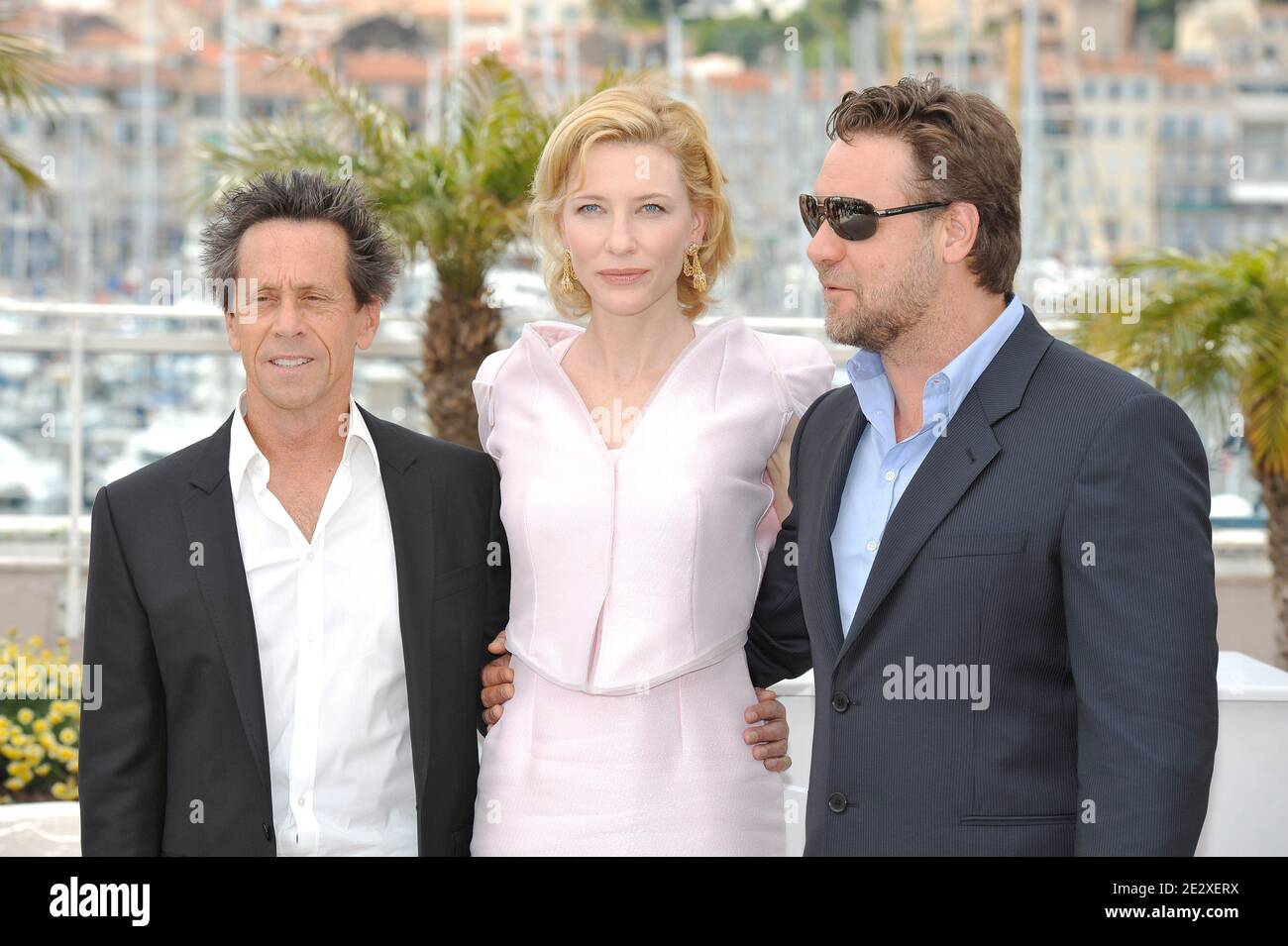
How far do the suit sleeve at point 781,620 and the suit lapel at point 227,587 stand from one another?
0.97 meters

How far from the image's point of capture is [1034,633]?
92.0 inches

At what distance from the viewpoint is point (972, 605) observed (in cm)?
235

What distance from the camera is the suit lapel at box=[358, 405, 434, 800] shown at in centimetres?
276

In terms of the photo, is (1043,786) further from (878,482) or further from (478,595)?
(478,595)

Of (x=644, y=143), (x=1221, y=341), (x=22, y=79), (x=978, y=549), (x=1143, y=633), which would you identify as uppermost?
(x=22, y=79)

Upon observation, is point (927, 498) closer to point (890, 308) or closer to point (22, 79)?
point (890, 308)

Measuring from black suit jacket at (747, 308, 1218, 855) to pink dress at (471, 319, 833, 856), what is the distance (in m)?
0.37

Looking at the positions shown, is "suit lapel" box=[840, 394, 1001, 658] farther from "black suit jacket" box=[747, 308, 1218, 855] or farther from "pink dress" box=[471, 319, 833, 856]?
"pink dress" box=[471, 319, 833, 856]

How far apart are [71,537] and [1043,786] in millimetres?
6226

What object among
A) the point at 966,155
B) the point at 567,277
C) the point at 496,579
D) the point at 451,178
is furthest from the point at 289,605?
the point at 451,178

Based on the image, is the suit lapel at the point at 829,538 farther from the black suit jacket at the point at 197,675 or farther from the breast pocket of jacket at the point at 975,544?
the black suit jacket at the point at 197,675

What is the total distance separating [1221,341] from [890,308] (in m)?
5.71

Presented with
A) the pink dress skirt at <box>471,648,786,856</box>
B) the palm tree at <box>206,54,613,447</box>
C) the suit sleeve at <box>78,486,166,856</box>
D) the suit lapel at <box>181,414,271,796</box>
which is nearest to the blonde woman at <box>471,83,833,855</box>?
the pink dress skirt at <box>471,648,786,856</box>
